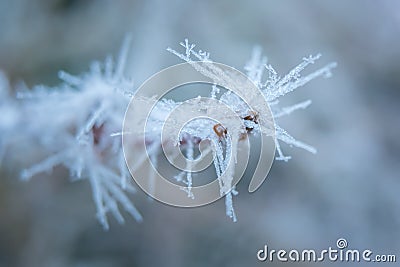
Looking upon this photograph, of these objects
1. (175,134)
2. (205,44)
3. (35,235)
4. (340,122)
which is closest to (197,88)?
(205,44)

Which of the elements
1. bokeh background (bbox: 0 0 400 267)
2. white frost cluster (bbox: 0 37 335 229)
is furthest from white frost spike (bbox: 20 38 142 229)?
bokeh background (bbox: 0 0 400 267)

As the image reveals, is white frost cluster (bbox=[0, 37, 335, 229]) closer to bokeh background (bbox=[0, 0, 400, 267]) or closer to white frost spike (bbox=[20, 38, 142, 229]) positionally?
white frost spike (bbox=[20, 38, 142, 229])

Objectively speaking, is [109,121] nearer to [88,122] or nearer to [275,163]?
[88,122]

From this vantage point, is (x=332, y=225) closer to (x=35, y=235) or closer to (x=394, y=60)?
(x=394, y=60)

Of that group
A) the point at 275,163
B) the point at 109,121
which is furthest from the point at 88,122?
the point at 275,163

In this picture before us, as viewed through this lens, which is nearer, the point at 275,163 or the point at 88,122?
A: the point at 88,122

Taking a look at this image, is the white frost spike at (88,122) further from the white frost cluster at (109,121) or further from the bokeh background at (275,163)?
the bokeh background at (275,163)
